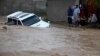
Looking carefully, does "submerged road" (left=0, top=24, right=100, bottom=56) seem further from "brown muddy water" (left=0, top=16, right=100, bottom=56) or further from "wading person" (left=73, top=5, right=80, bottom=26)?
"wading person" (left=73, top=5, right=80, bottom=26)

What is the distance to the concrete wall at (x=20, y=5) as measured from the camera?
1433 inches

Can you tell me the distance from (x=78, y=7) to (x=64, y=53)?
41.5 feet

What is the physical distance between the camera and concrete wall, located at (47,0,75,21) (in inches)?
1184

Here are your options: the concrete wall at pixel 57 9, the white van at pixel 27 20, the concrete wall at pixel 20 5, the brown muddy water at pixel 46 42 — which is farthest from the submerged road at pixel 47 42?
the concrete wall at pixel 20 5

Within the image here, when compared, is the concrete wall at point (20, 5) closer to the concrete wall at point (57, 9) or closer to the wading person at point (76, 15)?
the concrete wall at point (57, 9)

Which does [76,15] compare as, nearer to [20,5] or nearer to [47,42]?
[47,42]

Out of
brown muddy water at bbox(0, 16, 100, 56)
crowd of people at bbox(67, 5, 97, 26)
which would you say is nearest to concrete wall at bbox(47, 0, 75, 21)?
crowd of people at bbox(67, 5, 97, 26)

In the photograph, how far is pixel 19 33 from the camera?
21.6 metres

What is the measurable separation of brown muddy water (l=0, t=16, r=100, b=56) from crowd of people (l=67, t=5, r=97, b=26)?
12.7ft

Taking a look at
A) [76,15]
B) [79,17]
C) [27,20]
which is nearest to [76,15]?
[76,15]

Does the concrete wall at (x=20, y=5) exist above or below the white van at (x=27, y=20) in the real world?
below

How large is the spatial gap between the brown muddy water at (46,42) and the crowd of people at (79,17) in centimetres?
387

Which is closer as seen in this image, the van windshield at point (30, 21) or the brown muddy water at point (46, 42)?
the brown muddy water at point (46, 42)

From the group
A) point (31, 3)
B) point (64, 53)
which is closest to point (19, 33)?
point (64, 53)
